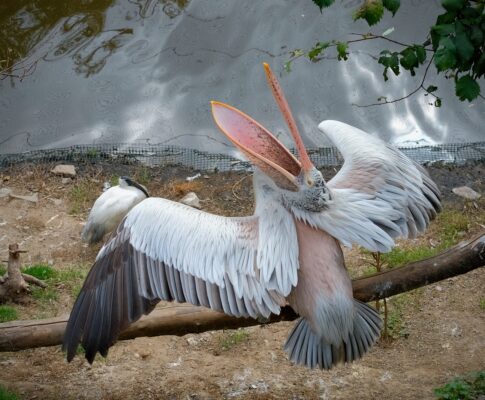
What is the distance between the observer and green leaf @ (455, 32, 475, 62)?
3.49 meters

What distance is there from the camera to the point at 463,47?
137 inches

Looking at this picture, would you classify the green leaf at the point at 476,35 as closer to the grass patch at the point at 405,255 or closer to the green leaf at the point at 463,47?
the green leaf at the point at 463,47

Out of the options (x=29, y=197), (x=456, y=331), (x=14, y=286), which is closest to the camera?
(x=456, y=331)

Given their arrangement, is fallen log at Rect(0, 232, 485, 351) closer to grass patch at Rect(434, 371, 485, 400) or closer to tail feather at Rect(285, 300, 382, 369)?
tail feather at Rect(285, 300, 382, 369)

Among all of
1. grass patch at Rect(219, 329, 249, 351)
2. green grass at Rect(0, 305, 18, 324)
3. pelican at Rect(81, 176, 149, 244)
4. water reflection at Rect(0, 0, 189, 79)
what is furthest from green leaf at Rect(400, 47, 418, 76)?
water reflection at Rect(0, 0, 189, 79)

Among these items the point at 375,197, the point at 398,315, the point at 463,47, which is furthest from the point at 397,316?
the point at 463,47

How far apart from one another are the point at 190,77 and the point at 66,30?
1454mm

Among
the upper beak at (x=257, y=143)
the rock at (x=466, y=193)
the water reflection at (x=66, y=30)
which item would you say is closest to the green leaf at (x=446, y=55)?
the upper beak at (x=257, y=143)

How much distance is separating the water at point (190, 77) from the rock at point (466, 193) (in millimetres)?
904

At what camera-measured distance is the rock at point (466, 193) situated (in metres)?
6.27

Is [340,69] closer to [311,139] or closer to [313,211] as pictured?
[311,139]

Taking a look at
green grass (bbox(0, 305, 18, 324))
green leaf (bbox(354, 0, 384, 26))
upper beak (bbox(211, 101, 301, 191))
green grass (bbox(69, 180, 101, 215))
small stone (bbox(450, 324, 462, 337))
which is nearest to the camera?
upper beak (bbox(211, 101, 301, 191))

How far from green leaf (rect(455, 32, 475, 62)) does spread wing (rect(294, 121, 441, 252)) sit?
769mm

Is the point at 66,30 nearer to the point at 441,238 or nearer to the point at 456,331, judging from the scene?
the point at 441,238
